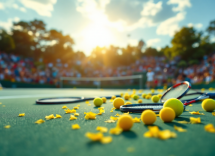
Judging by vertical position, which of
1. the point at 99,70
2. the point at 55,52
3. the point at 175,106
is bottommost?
the point at 175,106

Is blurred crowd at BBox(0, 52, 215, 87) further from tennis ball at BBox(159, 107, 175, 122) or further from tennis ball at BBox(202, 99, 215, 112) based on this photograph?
tennis ball at BBox(159, 107, 175, 122)

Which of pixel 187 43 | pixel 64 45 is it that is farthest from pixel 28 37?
pixel 187 43

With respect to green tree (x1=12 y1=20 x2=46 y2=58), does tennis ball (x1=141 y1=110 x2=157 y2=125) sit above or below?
below

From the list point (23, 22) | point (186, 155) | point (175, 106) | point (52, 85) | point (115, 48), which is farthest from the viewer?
point (115, 48)

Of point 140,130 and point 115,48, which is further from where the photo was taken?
point 115,48

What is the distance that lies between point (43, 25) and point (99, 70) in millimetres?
18454

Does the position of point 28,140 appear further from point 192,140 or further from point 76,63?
point 76,63

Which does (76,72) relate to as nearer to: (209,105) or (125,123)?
(209,105)

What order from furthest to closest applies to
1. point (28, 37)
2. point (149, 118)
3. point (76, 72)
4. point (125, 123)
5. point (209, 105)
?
point (28, 37), point (76, 72), point (209, 105), point (149, 118), point (125, 123)

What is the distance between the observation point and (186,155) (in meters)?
0.98

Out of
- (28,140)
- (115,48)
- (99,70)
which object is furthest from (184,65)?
(28,140)

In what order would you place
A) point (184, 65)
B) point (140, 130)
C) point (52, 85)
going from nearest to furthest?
point (140, 130)
point (52, 85)
point (184, 65)

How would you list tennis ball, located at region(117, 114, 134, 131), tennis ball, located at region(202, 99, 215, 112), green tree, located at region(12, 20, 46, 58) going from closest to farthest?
tennis ball, located at region(117, 114, 134, 131) < tennis ball, located at region(202, 99, 215, 112) < green tree, located at region(12, 20, 46, 58)

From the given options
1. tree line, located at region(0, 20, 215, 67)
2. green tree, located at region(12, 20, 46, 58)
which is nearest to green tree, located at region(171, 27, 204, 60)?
tree line, located at region(0, 20, 215, 67)
